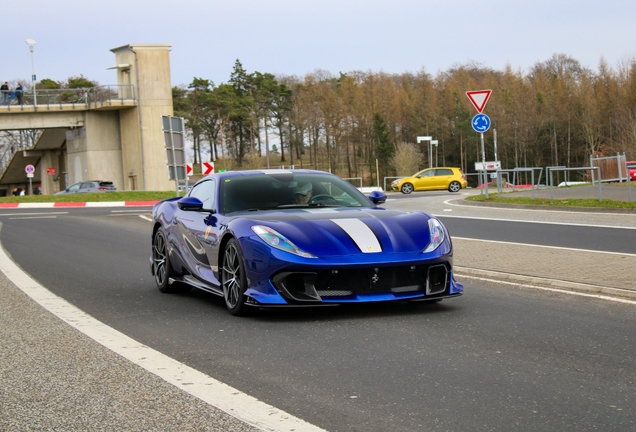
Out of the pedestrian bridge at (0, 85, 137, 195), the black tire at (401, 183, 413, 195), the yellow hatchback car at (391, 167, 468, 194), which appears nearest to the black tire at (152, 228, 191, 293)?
the yellow hatchback car at (391, 167, 468, 194)

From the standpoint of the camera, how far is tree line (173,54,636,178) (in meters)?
93.6

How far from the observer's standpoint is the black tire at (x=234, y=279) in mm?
7164

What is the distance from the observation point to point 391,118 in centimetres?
11212

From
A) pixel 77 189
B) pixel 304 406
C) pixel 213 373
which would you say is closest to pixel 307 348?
pixel 213 373

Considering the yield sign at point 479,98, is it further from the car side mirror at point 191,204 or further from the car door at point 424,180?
the car door at point 424,180

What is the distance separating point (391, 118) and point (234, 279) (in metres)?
106

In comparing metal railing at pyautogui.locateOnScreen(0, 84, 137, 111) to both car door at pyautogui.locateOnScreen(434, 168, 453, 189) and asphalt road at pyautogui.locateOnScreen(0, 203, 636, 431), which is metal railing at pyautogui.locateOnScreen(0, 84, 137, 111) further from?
asphalt road at pyautogui.locateOnScreen(0, 203, 636, 431)

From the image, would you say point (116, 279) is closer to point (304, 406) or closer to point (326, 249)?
point (326, 249)

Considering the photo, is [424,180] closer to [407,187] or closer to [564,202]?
[407,187]

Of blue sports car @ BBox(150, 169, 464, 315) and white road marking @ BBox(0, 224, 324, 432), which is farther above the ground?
blue sports car @ BBox(150, 169, 464, 315)

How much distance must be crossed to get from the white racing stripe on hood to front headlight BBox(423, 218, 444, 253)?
47 cm

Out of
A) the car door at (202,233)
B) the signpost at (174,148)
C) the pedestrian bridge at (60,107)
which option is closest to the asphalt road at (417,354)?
the car door at (202,233)

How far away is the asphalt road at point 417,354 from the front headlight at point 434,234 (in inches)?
22.8

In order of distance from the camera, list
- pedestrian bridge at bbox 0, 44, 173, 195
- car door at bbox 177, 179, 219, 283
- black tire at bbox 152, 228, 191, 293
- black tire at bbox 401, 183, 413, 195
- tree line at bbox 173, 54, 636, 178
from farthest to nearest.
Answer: tree line at bbox 173, 54, 636, 178 → pedestrian bridge at bbox 0, 44, 173, 195 → black tire at bbox 401, 183, 413, 195 → black tire at bbox 152, 228, 191, 293 → car door at bbox 177, 179, 219, 283
